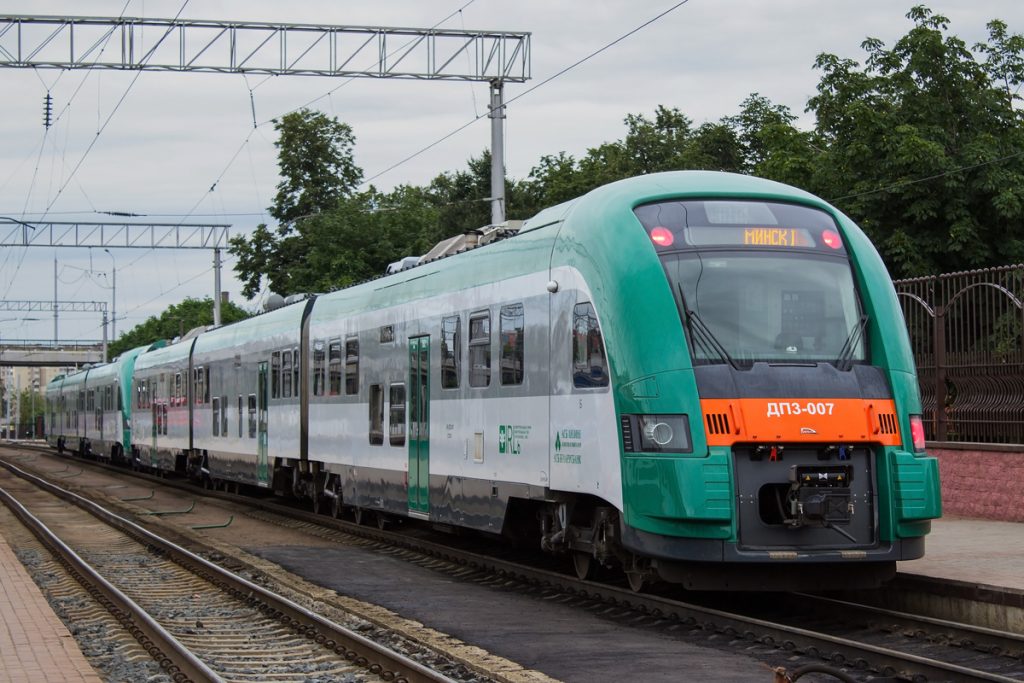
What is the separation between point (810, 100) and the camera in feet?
102

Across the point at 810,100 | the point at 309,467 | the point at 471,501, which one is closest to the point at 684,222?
the point at 471,501

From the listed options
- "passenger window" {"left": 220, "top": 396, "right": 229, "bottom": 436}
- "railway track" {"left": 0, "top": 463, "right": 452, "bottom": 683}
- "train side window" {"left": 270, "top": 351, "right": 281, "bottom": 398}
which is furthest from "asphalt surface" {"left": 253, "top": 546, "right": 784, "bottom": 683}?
"passenger window" {"left": 220, "top": 396, "right": 229, "bottom": 436}

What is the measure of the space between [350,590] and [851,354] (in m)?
5.57

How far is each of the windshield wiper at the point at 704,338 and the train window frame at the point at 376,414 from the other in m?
7.62

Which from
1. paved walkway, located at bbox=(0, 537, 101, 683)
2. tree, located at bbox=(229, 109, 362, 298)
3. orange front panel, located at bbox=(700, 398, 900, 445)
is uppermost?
tree, located at bbox=(229, 109, 362, 298)

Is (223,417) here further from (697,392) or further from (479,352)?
(697,392)

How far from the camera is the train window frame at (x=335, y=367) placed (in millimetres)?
20161

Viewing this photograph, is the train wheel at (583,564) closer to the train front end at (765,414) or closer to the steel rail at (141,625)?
the train front end at (765,414)

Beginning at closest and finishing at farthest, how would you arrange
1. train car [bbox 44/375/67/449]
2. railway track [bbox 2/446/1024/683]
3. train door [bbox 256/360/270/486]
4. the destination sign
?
railway track [bbox 2/446/1024/683], the destination sign, train door [bbox 256/360/270/486], train car [bbox 44/375/67/449]

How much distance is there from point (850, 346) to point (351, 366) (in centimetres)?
962

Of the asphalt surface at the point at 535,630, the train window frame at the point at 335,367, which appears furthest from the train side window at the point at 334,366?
the asphalt surface at the point at 535,630

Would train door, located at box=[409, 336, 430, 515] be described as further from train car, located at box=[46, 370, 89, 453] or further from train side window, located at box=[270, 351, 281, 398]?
train car, located at box=[46, 370, 89, 453]

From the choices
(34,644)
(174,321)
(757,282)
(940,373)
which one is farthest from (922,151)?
(174,321)

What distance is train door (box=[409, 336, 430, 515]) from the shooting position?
16.2 metres
